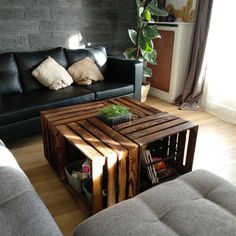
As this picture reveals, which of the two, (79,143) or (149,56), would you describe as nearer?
(79,143)

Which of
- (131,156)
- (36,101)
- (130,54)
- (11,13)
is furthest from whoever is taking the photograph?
(130,54)

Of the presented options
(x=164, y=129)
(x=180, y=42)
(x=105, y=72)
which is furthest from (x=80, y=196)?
(x=180, y=42)

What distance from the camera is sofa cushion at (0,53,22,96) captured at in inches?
96.3

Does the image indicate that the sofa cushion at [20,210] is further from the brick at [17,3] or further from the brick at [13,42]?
the brick at [17,3]

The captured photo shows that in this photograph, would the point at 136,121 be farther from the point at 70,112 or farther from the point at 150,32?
the point at 150,32

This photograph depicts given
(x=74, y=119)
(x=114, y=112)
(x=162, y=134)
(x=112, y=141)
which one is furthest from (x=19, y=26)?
(x=162, y=134)

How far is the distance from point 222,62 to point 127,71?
113cm

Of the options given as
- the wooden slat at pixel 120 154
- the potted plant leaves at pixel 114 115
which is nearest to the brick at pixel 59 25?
the potted plant leaves at pixel 114 115

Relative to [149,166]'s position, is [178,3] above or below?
above

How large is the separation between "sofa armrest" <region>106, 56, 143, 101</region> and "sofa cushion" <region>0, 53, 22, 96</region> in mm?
1104

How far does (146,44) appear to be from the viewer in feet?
10.4

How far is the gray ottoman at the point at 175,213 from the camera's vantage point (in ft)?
3.02

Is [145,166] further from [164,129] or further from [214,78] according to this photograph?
[214,78]

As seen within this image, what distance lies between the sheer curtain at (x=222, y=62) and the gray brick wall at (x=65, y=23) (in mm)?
1254
